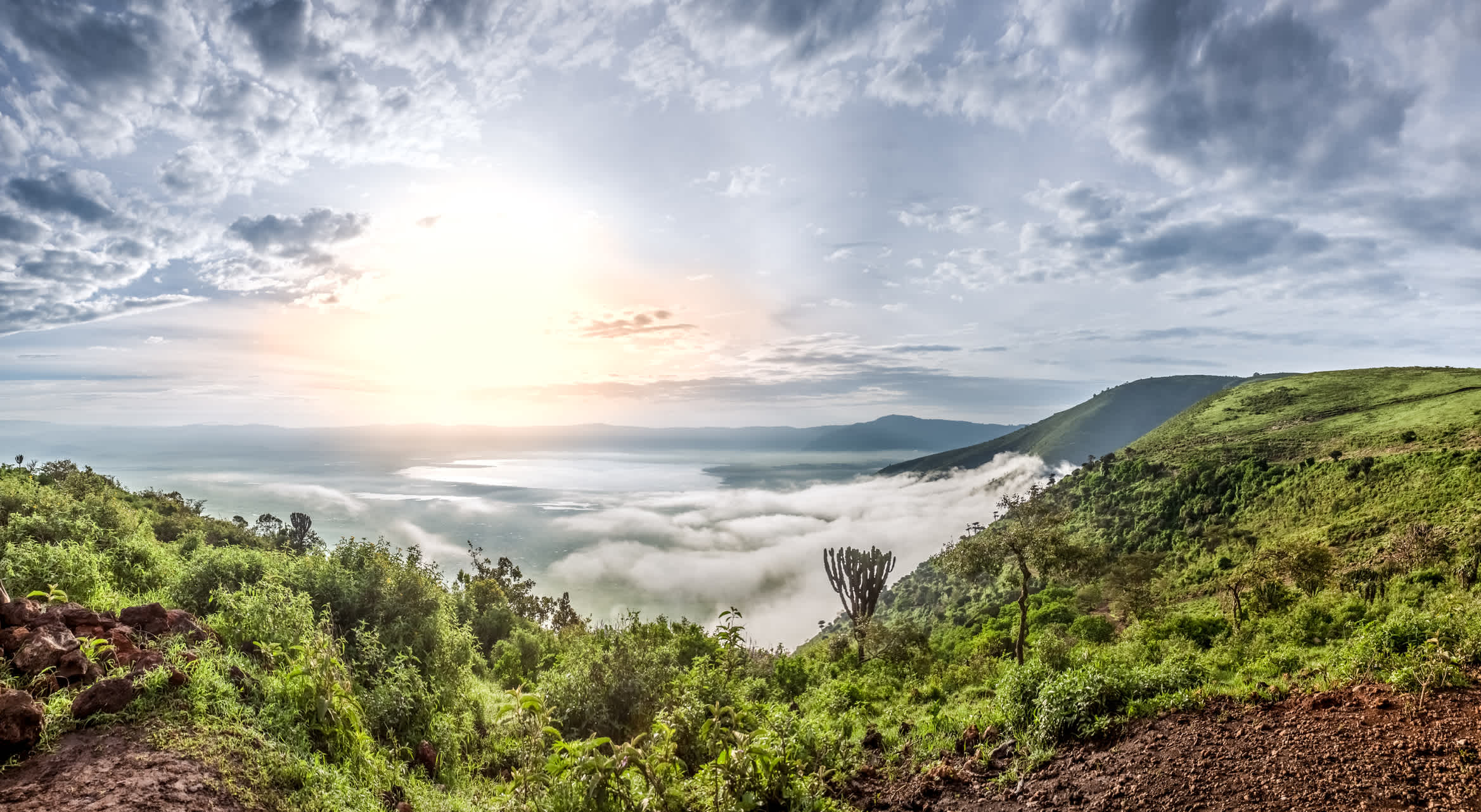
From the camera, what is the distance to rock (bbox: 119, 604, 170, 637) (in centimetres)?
641

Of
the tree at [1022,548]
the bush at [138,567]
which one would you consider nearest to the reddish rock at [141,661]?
the bush at [138,567]

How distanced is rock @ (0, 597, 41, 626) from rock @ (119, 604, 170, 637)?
73cm

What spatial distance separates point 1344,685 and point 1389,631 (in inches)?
39.6

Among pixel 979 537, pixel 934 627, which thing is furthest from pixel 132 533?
pixel 934 627

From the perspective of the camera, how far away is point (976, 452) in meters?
147

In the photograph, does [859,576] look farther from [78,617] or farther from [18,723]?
[18,723]

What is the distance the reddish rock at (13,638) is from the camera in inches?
203

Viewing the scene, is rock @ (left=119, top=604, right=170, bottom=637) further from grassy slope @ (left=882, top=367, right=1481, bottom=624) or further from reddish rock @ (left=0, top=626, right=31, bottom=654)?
grassy slope @ (left=882, top=367, right=1481, bottom=624)

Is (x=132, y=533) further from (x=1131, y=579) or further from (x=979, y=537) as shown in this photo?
(x=1131, y=579)

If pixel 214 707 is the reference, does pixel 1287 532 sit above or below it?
below

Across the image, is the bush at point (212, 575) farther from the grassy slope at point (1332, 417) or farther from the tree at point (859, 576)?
the grassy slope at point (1332, 417)

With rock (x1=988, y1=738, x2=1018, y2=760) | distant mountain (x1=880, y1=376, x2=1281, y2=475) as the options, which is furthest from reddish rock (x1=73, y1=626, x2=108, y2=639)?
distant mountain (x1=880, y1=376, x2=1281, y2=475)

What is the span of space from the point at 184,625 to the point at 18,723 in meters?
2.69

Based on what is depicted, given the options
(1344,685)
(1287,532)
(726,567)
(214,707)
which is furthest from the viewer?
(726,567)
